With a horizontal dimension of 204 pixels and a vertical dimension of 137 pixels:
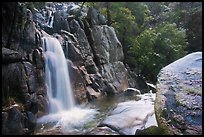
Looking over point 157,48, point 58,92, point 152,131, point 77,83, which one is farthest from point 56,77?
point 157,48

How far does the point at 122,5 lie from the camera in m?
23.6

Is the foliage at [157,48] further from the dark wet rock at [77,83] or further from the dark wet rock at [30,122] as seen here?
the dark wet rock at [30,122]

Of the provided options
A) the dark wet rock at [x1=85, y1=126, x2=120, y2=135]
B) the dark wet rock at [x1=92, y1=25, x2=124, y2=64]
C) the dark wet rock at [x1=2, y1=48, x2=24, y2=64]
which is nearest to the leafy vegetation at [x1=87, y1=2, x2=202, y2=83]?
the dark wet rock at [x1=92, y1=25, x2=124, y2=64]

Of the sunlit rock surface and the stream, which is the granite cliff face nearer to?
the stream

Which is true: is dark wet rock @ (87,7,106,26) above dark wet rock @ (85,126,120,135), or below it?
above

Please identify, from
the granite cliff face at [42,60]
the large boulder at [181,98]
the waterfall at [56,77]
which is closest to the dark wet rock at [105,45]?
the granite cliff face at [42,60]

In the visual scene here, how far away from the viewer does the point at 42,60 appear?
42.5ft

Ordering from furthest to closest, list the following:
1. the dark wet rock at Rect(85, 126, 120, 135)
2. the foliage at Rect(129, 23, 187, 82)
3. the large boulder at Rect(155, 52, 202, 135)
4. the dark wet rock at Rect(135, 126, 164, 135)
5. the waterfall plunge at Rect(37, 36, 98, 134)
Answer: the foliage at Rect(129, 23, 187, 82) < the waterfall plunge at Rect(37, 36, 98, 134) < the dark wet rock at Rect(85, 126, 120, 135) < the dark wet rock at Rect(135, 126, 164, 135) < the large boulder at Rect(155, 52, 202, 135)

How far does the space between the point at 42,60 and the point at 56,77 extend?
51.6 inches

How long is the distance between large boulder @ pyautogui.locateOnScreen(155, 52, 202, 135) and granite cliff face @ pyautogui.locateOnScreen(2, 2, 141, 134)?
4.90m

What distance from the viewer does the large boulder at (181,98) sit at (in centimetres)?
553

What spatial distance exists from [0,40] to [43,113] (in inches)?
148

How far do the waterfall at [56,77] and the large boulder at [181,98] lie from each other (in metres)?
7.28

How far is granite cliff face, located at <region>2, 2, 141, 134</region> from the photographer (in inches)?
393
